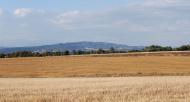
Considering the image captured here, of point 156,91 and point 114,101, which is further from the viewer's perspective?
point 156,91

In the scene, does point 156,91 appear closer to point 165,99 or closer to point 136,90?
point 136,90

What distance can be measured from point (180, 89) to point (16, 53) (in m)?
90.9

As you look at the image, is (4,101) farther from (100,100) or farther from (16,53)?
(16,53)

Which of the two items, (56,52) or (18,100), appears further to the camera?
(56,52)

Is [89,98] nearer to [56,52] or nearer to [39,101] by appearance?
[39,101]

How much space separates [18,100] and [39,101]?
42.8 inches

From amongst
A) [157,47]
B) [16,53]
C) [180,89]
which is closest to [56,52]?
[16,53]

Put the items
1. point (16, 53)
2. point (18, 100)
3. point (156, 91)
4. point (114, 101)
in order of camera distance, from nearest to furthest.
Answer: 1. point (114, 101)
2. point (18, 100)
3. point (156, 91)
4. point (16, 53)

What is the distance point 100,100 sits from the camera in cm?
1753

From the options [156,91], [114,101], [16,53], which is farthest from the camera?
[16,53]

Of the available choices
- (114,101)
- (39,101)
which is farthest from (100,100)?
(39,101)

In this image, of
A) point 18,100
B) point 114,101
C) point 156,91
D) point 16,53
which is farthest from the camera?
point 16,53

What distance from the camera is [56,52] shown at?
112 m

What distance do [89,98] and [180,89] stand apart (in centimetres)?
561
